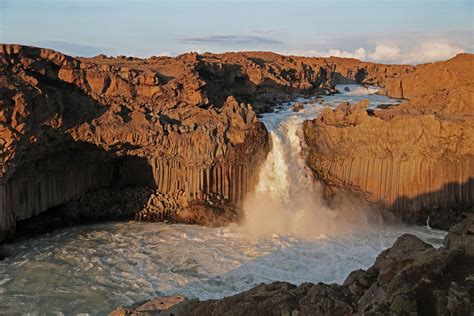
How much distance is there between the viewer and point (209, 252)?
1639 centimetres

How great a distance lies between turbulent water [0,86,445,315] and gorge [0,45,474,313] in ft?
0.33

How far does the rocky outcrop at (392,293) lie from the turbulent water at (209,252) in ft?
20.7

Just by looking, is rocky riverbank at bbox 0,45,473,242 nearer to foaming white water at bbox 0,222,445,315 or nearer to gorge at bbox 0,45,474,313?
gorge at bbox 0,45,474,313

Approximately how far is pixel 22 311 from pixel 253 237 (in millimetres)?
8712

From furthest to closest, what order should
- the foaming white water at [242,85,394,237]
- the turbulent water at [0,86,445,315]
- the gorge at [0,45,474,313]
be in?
the foaming white water at [242,85,394,237], the gorge at [0,45,474,313], the turbulent water at [0,86,445,315]

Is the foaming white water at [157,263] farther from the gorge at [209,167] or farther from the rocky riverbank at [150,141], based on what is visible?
the rocky riverbank at [150,141]

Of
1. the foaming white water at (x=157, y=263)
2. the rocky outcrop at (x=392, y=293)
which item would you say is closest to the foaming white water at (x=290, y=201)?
the foaming white water at (x=157, y=263)

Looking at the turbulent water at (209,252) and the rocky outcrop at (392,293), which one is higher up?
the rocky outcrop at (392,293)

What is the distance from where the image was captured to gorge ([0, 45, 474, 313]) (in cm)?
1711

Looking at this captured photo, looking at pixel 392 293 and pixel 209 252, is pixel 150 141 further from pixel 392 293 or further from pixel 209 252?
pixel 392 293

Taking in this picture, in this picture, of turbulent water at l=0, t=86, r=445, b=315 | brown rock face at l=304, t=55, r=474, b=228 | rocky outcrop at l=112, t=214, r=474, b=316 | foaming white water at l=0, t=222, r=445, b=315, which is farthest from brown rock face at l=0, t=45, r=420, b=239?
rocky outcrop at l=112, t=214, r=474, b=316

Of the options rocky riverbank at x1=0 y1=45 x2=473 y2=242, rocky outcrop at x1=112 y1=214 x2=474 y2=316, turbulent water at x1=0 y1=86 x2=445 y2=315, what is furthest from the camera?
rocky riverbank at x1=0 y1=45 x2=473 y2=242

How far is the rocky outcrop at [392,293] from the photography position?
5204mm

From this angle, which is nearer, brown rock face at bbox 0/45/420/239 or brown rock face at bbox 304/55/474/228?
brown rock face at bbox 0/45/420/239
